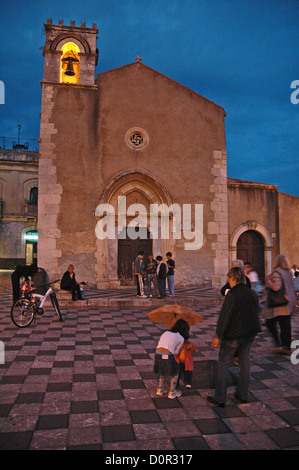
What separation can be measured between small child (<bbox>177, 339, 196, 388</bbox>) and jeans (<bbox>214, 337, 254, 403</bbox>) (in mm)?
462

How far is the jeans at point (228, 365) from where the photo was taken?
4.08 metres

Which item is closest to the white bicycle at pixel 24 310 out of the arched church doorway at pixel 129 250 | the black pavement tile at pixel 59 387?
the black pavement tile at pixel 59 387

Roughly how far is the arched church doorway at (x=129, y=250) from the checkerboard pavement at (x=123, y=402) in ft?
26.4

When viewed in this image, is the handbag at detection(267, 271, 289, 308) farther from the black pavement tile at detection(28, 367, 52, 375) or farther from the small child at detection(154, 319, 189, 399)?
the black pavement tile at detection(28, 367, 52, 375)

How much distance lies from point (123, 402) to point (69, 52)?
1450 cm

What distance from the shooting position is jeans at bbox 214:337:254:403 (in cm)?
408

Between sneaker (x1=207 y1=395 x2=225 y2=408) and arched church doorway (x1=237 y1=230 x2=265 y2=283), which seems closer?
sneaker (x1=207 y1=395 x2=225 y2=408)

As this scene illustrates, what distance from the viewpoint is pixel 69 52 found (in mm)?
14844

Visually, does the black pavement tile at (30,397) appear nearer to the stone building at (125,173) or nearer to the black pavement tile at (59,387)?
the black pavement tile at (59,387)

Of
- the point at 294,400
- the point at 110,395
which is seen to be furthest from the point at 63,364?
the point at 294,400

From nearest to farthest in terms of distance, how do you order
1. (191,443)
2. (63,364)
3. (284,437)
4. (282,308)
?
(191,443), (284,437), (63,364), (282,308)

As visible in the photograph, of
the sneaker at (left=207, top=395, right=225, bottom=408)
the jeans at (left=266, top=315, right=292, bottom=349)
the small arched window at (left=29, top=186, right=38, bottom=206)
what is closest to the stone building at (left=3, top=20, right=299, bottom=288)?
the jeans at (left=266, top=315, right=292, bottom=349)

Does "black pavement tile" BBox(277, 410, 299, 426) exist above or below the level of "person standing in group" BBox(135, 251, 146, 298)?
below

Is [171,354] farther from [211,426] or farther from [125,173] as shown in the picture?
[125,173]
